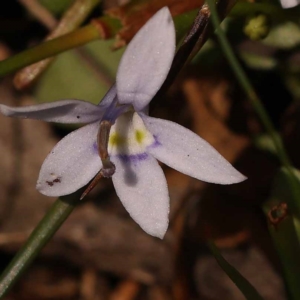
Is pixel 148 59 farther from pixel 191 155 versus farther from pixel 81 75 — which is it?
pixel 81 75

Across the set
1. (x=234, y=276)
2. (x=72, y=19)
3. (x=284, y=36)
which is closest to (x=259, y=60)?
(x=284, y=36)

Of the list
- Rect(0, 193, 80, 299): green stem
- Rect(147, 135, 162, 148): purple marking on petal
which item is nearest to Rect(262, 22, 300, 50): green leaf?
Rect(147, 135, 162, 148): purple marking on petal

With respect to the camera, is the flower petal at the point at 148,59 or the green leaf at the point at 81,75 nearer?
the flower petal at the point at 148,59

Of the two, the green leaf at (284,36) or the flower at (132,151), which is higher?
the flower at (132,151)

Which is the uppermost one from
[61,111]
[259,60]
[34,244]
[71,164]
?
[61,111]

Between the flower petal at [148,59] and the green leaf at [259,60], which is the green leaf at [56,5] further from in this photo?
the flower petal at [148,59]

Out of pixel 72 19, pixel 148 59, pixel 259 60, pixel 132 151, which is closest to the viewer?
pixel 148 59

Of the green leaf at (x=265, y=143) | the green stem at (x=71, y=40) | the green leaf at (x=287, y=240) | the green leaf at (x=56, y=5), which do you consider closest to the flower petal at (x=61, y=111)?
the green stem at (x=71, y=40)
